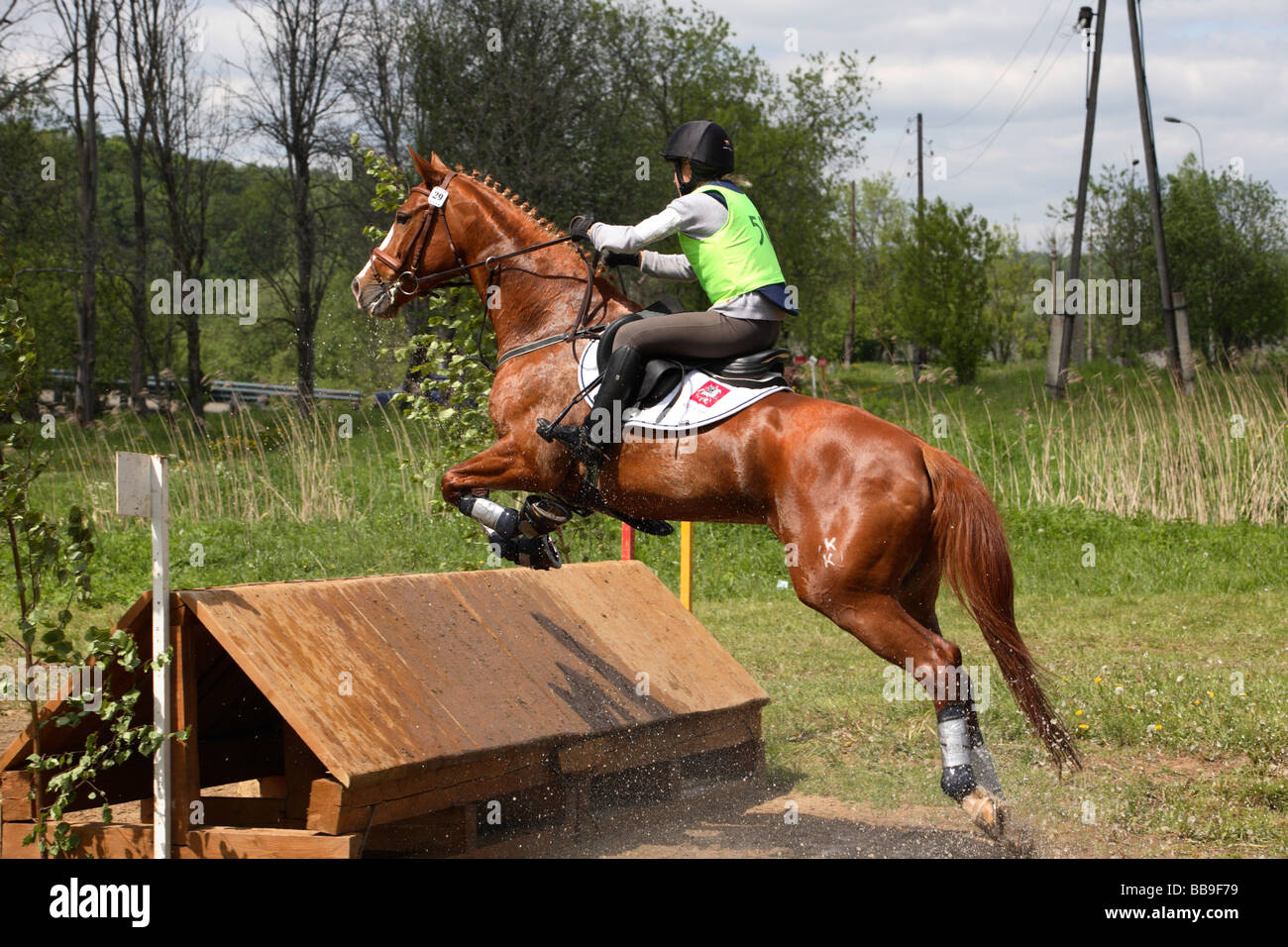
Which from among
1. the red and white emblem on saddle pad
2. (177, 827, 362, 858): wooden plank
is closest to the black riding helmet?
the red and white emblem on saddle pad

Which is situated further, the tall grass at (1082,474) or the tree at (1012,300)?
the tree at (1012,300)

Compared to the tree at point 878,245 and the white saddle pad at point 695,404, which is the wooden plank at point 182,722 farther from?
the tree at point 878,245

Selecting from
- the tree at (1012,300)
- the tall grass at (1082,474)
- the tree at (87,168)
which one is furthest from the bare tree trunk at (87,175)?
the tree at (1012,300)

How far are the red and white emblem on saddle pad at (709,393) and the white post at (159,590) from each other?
2.08 metres

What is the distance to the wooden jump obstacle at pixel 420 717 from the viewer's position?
4.07 metres

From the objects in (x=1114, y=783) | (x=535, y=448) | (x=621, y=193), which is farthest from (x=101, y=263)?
(x=1114, y=783)

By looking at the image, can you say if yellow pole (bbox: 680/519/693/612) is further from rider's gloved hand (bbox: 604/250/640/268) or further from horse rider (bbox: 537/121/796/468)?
horse rider (bbox: 537/121/796/468)

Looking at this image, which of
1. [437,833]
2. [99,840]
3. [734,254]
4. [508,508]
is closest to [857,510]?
[734,254]

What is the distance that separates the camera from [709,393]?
4863 mm

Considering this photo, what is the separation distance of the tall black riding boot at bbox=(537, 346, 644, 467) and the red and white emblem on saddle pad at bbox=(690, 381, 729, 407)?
25 centimetres

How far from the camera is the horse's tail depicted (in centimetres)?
464

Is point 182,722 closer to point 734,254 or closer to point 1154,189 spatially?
point 734,254

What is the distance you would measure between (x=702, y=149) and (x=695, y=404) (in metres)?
1.16

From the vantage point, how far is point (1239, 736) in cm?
602
